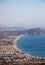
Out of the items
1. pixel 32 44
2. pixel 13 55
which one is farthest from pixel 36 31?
pixel 13 55

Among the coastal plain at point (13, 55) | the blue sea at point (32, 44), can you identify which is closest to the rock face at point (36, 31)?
the blue sea at point (32, 44)

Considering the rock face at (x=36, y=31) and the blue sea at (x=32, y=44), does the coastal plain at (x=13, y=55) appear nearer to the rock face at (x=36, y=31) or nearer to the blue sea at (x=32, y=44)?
the blue sea at (x=32, y=44)

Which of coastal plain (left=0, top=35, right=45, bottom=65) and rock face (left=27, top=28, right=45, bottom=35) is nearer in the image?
coastal plain (left=0, top=35, right=45, bottom=65)

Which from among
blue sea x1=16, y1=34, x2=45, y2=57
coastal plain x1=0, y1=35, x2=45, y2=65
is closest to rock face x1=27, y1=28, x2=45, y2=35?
blue sea x1=16, y1=34, x2=45, y2=57

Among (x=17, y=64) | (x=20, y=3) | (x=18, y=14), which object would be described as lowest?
(x=17, y=64)

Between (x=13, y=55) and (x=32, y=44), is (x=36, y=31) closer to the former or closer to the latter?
(x=32, y=44)

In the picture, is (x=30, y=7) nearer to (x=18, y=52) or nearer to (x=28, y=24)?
(x=28, y=24)

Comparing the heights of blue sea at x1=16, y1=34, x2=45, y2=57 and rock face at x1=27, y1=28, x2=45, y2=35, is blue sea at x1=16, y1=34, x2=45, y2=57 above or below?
below

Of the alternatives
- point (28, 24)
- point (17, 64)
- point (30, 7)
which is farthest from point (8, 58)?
point (30, 7)

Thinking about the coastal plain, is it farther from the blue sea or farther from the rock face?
the rock face
